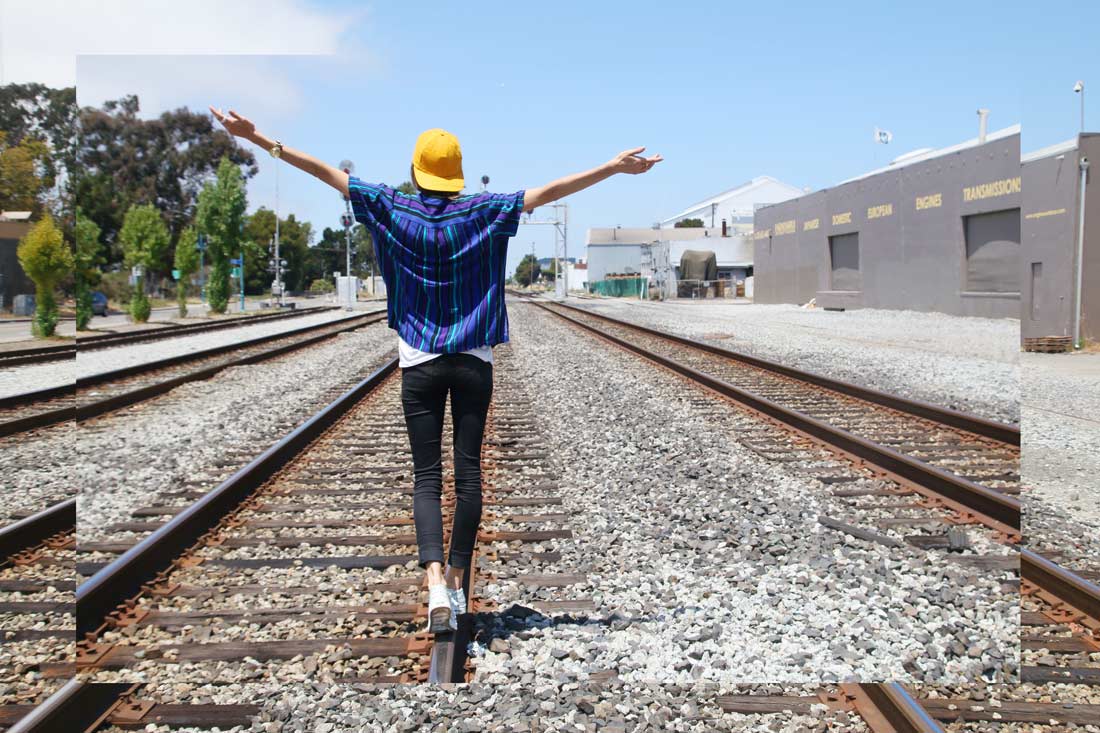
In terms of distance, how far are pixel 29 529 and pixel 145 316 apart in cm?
2333

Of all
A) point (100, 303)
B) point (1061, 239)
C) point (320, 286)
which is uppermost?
point (1061, 239)

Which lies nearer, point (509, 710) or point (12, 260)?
point (509, 710)

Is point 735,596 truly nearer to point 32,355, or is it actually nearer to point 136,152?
point 136,152

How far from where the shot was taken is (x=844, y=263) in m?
31.5

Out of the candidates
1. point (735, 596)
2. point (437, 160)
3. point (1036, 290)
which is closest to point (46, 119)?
point (437, 160)

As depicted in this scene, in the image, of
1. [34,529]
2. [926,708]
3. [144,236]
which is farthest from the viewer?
[144,236]

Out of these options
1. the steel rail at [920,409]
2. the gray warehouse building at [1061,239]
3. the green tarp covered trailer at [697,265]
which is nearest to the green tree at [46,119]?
the steel rail at [920,409]

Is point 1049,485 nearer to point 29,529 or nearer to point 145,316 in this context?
point 29,529

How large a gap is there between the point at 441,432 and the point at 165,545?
1.89 meters

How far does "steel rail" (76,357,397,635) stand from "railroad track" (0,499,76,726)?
0.17 metres

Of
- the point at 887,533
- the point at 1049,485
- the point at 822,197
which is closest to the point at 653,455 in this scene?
the point at 887,533

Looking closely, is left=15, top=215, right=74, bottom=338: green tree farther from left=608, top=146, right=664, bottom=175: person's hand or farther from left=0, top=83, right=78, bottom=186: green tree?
left=608, top=146, right=664, bottom=175: person's hand

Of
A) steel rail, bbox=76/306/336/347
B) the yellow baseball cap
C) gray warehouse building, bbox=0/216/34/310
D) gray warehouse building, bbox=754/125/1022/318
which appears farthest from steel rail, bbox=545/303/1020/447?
steel rail, bbox=76/306/336/347

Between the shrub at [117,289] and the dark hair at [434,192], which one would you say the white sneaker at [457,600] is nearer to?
the dark hair at [434,192]
